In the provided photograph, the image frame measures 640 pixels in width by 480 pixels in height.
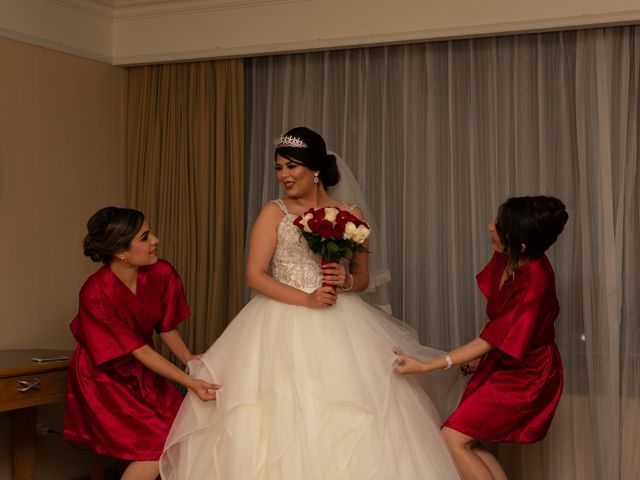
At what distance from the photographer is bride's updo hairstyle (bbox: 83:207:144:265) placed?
12.0 feet

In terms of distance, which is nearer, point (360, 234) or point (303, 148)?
point (360, 234)

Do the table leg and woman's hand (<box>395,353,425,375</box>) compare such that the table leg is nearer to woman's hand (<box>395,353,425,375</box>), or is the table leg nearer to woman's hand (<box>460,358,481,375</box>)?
woman's hand (<box>395,353,425,375</box>)

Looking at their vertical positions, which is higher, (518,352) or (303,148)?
(303,148)

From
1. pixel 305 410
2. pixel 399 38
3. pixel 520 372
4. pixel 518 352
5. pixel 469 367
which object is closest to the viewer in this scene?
pixel 305 410

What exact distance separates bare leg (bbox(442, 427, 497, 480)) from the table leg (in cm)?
220

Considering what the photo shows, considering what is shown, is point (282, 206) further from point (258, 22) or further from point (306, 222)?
point (258, 22)

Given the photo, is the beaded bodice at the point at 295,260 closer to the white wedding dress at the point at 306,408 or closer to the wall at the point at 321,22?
the white wedding dress at the point at 306,408

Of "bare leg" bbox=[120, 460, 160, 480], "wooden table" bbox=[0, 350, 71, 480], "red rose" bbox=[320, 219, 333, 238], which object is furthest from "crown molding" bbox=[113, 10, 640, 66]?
"bare leg" bbox=[120, 460, 160, 480]

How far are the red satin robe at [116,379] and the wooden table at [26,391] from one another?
282 mm

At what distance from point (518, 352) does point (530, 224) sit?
513mm

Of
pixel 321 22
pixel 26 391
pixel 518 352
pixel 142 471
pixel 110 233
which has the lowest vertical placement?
pixel 142 471

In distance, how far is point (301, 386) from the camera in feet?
10.4

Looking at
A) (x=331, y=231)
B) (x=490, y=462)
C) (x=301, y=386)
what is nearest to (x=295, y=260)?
(x=331, y=231)

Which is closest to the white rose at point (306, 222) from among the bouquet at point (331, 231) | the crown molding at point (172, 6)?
the bouquet at point (331, 231)
